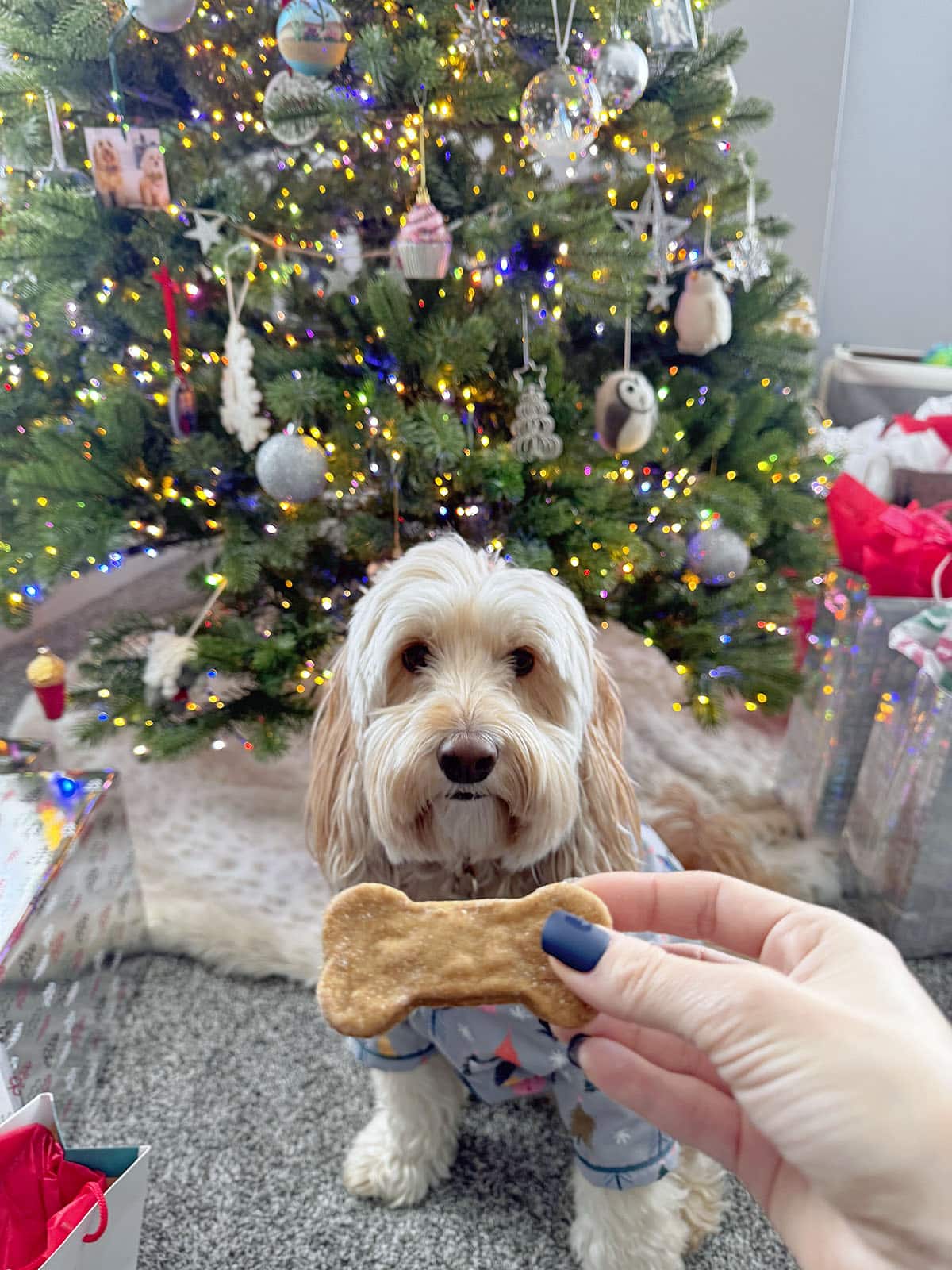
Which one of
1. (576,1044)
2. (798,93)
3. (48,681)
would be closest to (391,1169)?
(576,1044)

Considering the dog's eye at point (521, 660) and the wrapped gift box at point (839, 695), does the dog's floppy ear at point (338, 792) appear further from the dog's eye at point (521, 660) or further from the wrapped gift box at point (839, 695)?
the wrapped gift box at point (839, 695)

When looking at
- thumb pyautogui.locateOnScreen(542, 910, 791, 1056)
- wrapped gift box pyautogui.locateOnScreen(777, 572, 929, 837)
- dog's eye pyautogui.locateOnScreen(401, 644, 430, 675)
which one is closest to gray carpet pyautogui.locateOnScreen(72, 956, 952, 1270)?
wrapped gift box pyautogui.locateOnScreen(777, 572, 929, 837)

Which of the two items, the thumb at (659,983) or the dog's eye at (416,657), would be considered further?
the dog's eye at (416,657)

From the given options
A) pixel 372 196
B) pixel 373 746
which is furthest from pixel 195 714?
pixel 372 196

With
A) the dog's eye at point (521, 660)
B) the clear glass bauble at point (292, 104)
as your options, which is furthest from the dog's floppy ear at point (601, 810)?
the clear glass bauble at point (292, 104)

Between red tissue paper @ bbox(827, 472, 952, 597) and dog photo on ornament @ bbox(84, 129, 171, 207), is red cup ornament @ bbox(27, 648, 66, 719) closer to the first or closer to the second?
dog photo on ornament @ bbox(84, 129, 171, 207)

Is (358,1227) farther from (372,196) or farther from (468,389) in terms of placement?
(372,196)
